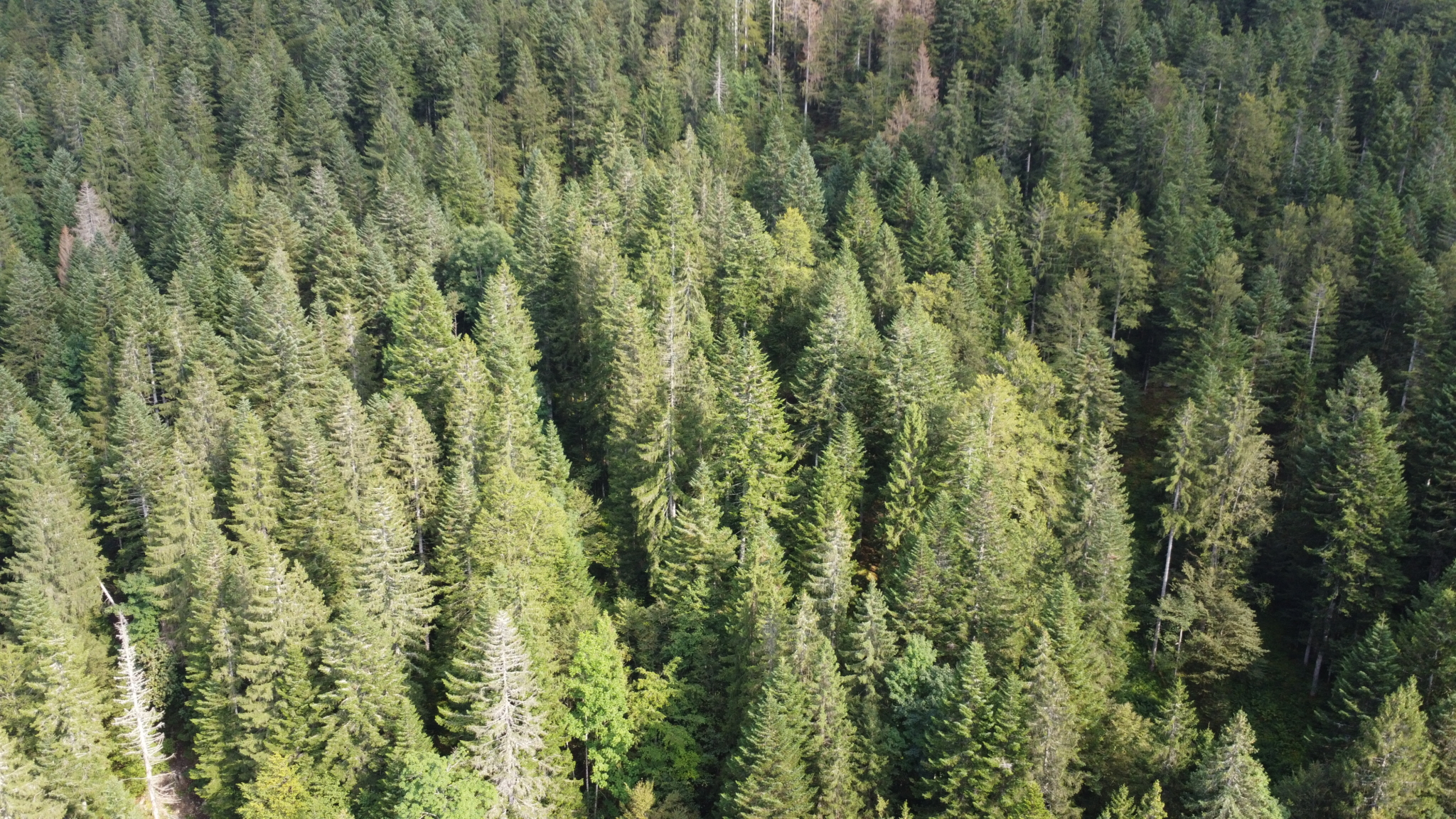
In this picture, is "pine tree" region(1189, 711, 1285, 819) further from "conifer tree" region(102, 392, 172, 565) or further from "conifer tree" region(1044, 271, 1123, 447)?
"conifer tree" region(102, 392, 172, 565)

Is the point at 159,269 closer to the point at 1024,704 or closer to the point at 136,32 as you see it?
the point at 136,32

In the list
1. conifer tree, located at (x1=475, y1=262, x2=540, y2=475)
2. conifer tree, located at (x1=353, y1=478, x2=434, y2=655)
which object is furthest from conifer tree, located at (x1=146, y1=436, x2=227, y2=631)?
conifer tree, located at (x1=475, y1=262, x2=540, y2=475)

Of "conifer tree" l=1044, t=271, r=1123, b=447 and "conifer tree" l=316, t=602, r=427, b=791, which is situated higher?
"conifer tree" l=1044, t=271, r=1123, b=447

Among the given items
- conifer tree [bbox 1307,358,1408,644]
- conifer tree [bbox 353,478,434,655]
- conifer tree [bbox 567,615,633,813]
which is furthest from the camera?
conifer tree [bbox 1307,358,1408,644]

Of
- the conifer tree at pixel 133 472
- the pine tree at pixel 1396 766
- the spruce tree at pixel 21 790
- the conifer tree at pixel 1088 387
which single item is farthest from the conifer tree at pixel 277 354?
the pine tree at pixel 1396 766

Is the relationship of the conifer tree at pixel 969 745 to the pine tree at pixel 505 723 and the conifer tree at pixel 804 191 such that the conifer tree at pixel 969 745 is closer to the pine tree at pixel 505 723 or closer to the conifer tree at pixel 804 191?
the pine tree at pixel 505 723
